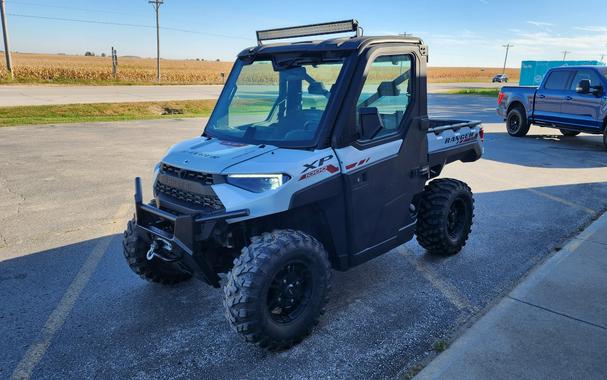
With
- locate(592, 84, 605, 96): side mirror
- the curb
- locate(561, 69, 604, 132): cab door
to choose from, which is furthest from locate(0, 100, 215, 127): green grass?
the curb

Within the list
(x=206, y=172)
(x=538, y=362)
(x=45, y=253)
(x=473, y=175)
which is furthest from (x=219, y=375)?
(x=473, y=175)

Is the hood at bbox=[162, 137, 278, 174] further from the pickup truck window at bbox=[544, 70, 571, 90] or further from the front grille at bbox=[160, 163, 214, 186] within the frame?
the pickup truck window at bbox=[544, 70, 571, 90]

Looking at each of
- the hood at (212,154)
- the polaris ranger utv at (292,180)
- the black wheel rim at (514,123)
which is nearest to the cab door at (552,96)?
the black wheel rim at (514,123)

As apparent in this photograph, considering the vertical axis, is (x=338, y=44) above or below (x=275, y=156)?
above

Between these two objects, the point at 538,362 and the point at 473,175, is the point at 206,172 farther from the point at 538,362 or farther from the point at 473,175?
the point at 473,175

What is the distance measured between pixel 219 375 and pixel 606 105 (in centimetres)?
1240

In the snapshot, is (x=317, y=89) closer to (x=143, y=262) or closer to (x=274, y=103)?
(x=274, y=103)

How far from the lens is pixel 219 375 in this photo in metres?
3.13

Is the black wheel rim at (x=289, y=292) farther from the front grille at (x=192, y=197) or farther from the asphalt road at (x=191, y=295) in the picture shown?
the front grille at (x=192, y=197)

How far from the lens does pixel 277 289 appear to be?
11.0 feet

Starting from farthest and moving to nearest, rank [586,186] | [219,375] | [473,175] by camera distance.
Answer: [473,175], [586,186], [219,375]

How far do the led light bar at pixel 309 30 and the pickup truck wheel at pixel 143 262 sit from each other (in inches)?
82.7

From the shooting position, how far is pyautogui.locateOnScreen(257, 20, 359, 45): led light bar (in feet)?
12.5

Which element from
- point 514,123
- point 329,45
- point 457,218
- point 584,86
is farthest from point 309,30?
point 514,123
